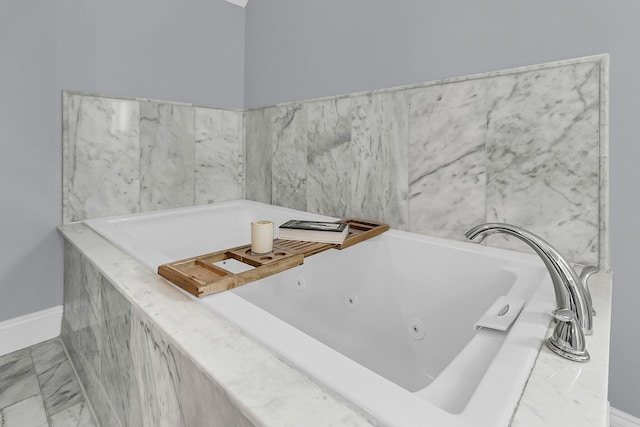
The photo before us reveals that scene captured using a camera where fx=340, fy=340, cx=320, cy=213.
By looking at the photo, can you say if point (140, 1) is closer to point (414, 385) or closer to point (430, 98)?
point (430, 98)

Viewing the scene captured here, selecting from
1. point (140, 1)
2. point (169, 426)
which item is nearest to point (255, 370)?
point (169, 426)

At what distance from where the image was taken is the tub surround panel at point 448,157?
50.9 inches

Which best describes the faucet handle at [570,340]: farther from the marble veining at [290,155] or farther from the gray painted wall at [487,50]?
the marble veining at [290,155]

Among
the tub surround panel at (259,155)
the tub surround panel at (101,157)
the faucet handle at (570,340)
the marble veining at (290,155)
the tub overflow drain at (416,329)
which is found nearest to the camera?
the faucet handle at (570,340)

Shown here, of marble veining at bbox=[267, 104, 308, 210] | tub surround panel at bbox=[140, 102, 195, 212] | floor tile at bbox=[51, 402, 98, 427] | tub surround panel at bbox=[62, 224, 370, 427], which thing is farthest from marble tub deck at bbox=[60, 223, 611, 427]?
tub surround panel at bbox=[140, 102, 195, 212]

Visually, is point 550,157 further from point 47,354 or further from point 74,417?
point 47,354

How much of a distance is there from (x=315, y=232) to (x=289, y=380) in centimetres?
77

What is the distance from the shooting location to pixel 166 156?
6.60ft

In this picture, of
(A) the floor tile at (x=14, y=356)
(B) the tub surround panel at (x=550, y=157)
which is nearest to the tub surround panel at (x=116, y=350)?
(A) the floor tile at (x=14, y=356)

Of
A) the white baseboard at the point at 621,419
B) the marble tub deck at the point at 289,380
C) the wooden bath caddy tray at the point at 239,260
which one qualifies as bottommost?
the white baseboard at the point at 621,419

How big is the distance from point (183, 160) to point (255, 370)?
1.79 m

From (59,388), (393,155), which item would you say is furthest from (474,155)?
(59,388)

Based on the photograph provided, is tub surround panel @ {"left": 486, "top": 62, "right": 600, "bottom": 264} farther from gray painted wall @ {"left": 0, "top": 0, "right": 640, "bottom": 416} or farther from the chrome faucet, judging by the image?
the chrome faucet

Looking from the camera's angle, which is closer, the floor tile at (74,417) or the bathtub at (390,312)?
the bathtub at (390,312)
